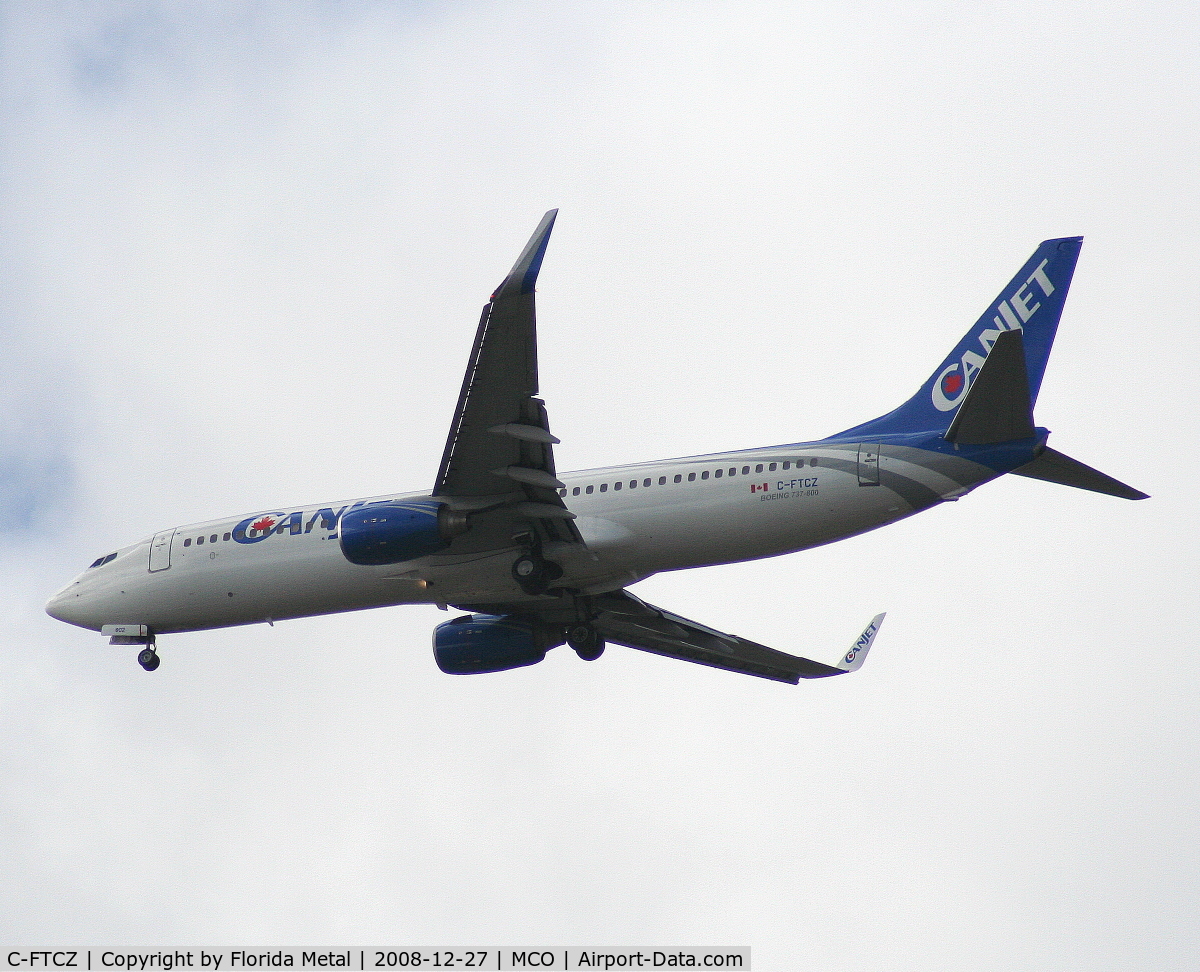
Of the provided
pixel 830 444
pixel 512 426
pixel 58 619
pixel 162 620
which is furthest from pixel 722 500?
pixel 58 619

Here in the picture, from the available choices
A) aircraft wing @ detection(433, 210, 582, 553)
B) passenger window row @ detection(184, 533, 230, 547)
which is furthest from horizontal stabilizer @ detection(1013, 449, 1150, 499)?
passenger window row @ detection(184, 533, 230, 547)

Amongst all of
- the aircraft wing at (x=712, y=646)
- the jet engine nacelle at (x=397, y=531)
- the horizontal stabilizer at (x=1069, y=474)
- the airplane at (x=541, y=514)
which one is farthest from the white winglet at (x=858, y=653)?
the jet engine nacelle at (x=397, y=531)

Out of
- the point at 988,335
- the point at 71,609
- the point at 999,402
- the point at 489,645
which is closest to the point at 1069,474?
the point at 999,402

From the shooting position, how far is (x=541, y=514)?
1060 inches

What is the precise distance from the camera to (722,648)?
33000 mm

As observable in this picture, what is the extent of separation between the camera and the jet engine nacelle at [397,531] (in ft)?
86.9

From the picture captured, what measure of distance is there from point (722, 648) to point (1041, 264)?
10848 millimetres

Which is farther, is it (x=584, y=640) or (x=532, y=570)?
(x=584, y=640)

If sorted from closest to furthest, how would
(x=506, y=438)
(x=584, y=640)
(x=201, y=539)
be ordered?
(x=506, y=438) → (x=201, y=539) → (x=584, y=640)

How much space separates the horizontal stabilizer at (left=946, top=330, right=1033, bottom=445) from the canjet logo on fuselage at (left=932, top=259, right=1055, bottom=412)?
73.8 inches

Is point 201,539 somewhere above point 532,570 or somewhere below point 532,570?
above

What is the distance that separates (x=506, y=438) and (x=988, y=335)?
936cm

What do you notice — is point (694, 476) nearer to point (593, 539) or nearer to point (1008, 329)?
point (593, 539)

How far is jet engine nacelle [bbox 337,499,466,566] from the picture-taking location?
2650 cm
